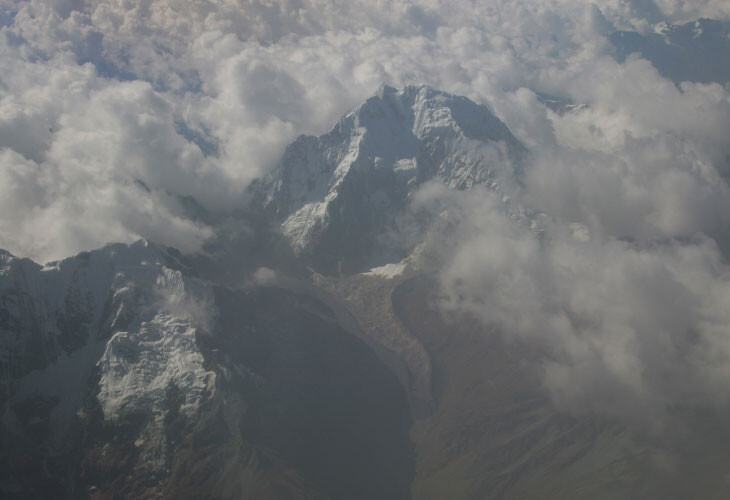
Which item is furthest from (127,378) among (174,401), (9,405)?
(9,405)

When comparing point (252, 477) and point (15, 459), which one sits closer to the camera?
point (15, 459)

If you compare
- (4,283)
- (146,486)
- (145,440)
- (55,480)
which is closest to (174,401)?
(145,440)

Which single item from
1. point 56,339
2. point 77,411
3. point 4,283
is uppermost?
point 4,283

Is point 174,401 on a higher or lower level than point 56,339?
lower

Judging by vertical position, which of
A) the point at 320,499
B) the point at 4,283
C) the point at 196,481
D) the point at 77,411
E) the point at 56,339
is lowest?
the point at 320,499

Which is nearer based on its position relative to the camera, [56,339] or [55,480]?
[55,480]

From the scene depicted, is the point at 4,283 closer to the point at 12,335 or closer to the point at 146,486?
the point at 12,335

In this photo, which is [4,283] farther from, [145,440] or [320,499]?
[320,499]

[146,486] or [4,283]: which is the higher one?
[4,283]
